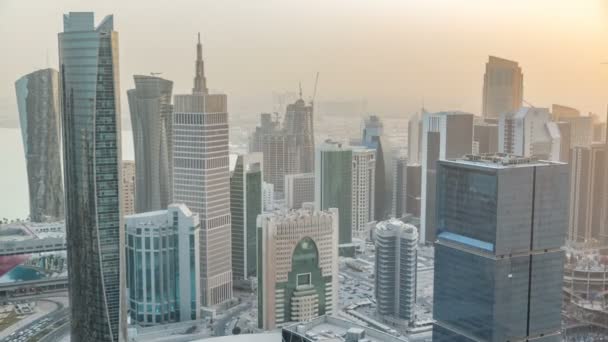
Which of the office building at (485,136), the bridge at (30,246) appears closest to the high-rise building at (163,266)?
the bridge at (30,246)

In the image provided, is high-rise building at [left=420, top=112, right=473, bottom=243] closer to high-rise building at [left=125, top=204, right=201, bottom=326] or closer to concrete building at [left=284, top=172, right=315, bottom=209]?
concrete building at [left=284, top=172, right=315, bottom=209]

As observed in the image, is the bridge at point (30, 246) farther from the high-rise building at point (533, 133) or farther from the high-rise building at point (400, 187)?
the high-rise building at point (533, 133)

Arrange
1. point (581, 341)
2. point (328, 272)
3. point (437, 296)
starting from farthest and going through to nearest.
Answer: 1. point (328, 272)
2. point (581, 341)
3. point (437, 296)

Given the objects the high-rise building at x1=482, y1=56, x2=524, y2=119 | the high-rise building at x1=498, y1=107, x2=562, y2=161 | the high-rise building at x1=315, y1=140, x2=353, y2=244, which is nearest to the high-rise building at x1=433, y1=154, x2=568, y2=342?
the high-rise building at x1=482, y1=56, x2=524, y2=119

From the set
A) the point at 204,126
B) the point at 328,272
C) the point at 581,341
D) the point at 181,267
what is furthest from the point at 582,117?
the point at 181,267

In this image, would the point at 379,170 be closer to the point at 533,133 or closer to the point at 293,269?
the point at 533,133

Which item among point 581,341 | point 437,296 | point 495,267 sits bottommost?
point 581,341

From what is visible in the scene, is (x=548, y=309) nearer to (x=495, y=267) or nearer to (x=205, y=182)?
(x=495, y=267)
